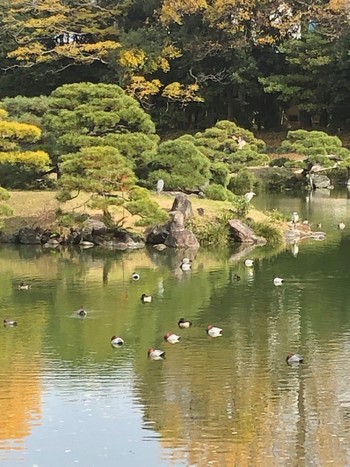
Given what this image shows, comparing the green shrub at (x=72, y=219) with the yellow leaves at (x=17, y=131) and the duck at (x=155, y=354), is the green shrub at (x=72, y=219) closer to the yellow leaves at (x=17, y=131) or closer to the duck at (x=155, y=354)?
the yellow leaves at (x=17, y=131)

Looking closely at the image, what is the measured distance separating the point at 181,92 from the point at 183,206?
65.0ft

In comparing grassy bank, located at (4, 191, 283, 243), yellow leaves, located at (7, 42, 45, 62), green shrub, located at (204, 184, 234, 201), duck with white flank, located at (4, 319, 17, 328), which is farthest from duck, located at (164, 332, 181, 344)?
yellow leaves, located at (7, 42, 45, 62)

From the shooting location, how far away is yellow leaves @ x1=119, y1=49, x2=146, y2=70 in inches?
1446

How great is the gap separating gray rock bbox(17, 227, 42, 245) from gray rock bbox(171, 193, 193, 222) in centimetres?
309

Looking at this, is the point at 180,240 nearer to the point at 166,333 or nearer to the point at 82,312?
the point at 82,312

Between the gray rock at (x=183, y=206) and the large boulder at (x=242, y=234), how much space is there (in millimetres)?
961

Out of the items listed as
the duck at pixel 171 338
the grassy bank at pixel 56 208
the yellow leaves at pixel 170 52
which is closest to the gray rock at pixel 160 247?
the grassy bank at pixel 56 208

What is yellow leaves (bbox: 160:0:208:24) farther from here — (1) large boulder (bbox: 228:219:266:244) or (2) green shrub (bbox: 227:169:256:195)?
(1) large boulder (bbox: 228:219:266:244)

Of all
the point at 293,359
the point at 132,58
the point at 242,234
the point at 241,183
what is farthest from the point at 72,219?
the point at 132,58

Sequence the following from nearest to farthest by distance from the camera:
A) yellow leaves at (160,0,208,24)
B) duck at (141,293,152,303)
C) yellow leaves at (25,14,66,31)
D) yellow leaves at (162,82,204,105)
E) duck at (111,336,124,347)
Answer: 1. duck at (111,336,124,347)
2. duck at (141,293,152,303)
3. yellow leaves at (160,0,208,24)
4. yellow leaves at (25,14,66,31)
5. yellow leaves at (162,82,204,105)

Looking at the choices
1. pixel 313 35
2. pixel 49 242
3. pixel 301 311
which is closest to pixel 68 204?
pixel 49 242

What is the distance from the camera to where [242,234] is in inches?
773

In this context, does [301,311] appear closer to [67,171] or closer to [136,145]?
[67,171]

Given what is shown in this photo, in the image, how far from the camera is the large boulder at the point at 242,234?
772 inches
